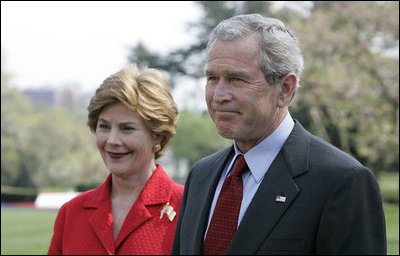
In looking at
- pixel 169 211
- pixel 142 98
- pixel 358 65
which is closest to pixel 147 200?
pixel 169 211

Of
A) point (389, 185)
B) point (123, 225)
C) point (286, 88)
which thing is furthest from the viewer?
point (389, 185)

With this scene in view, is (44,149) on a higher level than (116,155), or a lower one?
lower

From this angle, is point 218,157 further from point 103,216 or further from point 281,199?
point 103,216

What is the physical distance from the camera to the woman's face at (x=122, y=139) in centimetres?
335

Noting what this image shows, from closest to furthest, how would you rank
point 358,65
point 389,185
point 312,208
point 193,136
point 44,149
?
point 312,208 → point 358,65 → point 389,185 → point 44,149 → point 193,136

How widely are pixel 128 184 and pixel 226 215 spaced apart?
1.44 m

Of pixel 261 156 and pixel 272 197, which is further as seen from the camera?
pixel 261 156

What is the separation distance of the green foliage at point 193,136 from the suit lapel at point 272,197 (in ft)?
104

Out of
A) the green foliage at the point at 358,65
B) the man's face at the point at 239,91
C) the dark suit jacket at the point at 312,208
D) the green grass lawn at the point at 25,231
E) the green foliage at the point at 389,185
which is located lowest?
the green foliage at the point at 389,185

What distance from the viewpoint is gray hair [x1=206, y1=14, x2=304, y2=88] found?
2.08 meters

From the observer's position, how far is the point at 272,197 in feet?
6.64

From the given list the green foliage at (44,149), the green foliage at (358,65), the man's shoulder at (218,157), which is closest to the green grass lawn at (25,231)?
the green foliage at (44,149)

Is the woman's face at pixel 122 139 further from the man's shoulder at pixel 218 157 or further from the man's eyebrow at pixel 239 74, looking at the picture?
the man's eyebrow at pixel 239 74

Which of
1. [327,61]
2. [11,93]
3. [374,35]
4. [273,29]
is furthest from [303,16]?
[273,29]
